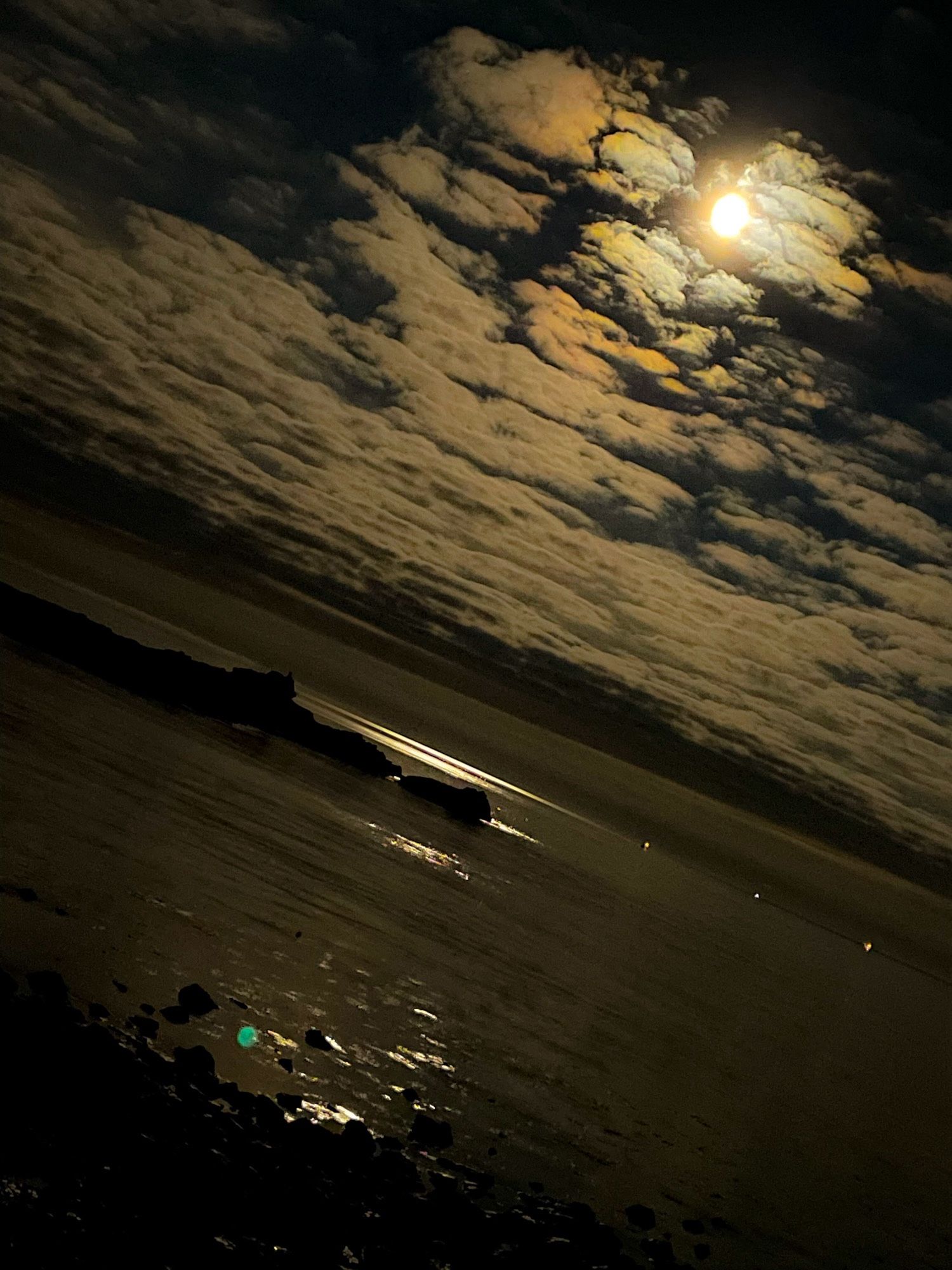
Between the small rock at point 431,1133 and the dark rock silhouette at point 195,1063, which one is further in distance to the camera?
the small rock at point 431,1133

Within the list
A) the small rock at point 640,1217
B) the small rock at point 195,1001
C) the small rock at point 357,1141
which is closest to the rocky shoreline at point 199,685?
the small rock at point 195,1001

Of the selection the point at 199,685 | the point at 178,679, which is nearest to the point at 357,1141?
the point at 178,679

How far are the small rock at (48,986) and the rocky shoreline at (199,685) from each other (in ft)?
138

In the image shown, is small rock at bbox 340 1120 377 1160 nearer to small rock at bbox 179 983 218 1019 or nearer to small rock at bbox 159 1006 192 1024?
small rock at bbox 159 1006 192 1024

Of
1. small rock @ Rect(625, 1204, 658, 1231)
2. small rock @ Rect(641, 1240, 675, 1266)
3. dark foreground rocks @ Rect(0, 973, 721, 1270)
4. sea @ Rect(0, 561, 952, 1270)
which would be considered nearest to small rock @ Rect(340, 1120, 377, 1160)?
dark foreground rocks @ Rect(0, 973, 721, 1270)

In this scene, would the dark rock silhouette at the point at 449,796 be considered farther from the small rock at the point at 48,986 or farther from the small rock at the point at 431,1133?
the small rock at the point at 48,986

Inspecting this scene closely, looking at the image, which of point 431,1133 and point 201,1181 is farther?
point 431,1133

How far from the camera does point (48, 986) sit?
39.5 feet

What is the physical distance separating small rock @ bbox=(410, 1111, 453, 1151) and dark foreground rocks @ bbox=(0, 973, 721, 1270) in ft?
0.12

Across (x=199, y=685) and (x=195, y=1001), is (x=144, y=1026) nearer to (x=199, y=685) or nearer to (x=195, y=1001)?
(x=195, y=1001)

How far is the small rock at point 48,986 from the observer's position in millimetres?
11875

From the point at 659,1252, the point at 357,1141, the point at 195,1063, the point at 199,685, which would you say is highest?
the point at 199,685

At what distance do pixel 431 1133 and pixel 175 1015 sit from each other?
3869 millimetres

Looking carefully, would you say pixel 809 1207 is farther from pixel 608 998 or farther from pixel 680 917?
pixel 680 917
